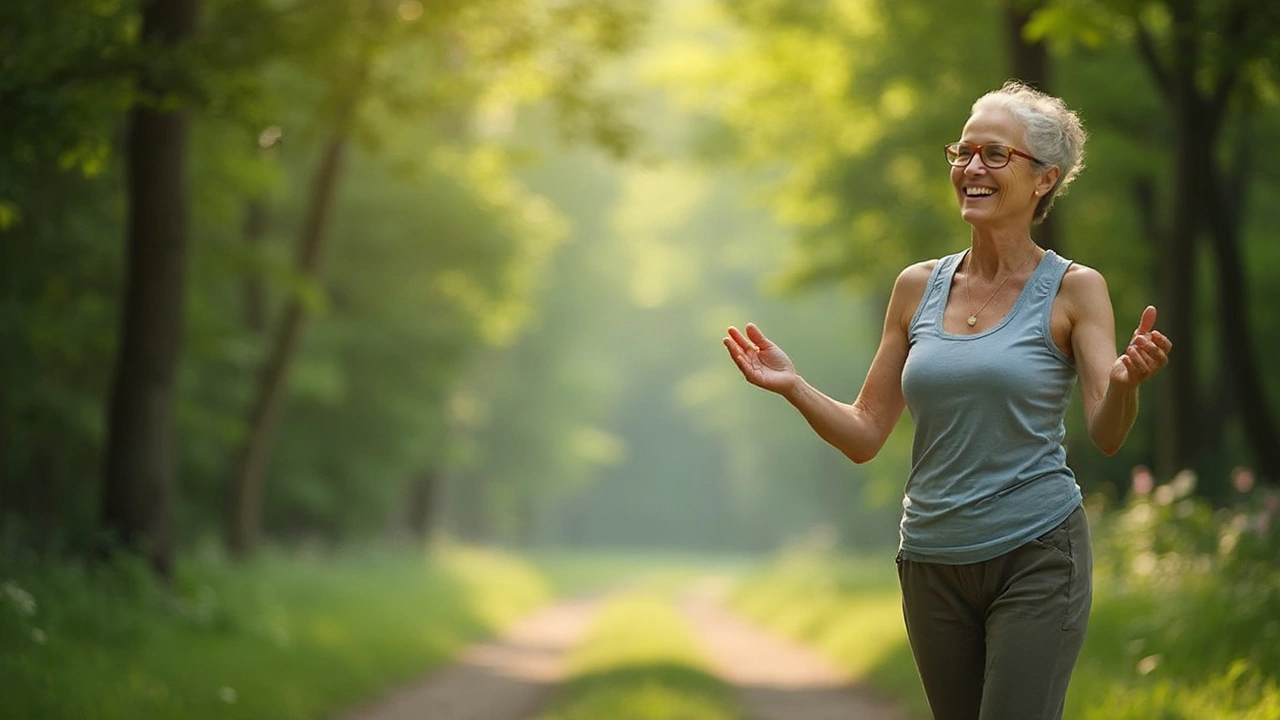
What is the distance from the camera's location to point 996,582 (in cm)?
414

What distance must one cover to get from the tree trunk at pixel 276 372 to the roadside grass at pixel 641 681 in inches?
186

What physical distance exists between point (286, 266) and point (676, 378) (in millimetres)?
68081

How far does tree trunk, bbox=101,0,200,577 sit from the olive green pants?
33.2 feet

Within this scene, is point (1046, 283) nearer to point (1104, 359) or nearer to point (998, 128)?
point (1104, 359)

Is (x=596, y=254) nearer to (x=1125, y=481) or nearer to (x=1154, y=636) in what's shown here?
(x=1125, y=481)

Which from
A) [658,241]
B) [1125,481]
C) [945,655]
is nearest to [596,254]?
[658,241]

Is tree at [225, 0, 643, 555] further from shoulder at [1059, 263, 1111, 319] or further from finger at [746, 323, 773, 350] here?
shoulder at [1059, 263, 1111, 319]

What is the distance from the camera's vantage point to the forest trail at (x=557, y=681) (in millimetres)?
13289

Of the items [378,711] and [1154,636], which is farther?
[378,711]

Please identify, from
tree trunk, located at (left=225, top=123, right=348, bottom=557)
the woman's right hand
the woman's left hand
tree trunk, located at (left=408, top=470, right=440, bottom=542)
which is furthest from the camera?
tree trunk, located at (left=408, top=470, right=440, bottom=542)

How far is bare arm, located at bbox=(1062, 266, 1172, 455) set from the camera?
12.5 ft

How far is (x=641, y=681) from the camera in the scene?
13.1 m

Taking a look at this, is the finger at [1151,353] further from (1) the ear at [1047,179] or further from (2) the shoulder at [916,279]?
(2) the shoulder at [916,279]

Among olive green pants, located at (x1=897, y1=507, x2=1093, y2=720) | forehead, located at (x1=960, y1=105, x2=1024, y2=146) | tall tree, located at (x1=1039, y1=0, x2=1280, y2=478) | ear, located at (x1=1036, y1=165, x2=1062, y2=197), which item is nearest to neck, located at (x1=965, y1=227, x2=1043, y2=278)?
ear, located at (x1=1036, y1=165, x2=1062, y2=197)
